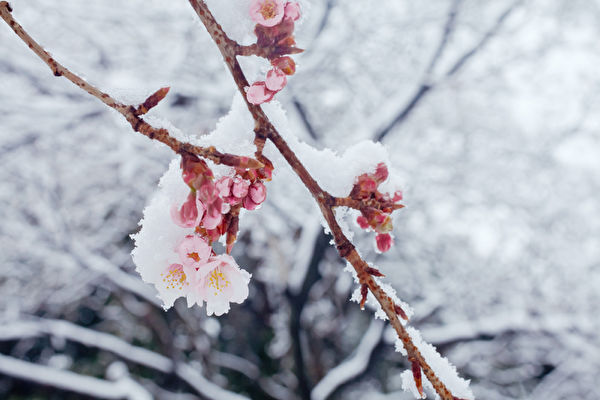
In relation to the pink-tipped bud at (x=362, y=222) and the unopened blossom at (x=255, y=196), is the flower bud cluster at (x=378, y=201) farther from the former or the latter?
the unopened blossom at (x=255, y=196)

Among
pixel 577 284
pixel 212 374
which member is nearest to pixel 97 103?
pixel 212 374

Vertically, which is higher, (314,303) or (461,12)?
(461,12)

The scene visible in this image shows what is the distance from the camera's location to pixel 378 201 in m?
0.85

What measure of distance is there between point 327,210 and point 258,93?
24 centimetres

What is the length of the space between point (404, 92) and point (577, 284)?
3.63 metres

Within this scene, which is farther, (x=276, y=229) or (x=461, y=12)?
(x=276, y=229)

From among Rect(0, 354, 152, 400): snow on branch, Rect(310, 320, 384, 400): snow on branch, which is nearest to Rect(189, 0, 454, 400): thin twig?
Rect(310, 320, 384, 400): snow on branch

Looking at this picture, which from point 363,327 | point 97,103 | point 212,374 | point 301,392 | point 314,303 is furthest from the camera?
point 363,327

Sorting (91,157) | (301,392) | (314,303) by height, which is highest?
(91,157)

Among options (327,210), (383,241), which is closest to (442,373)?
(383,241)

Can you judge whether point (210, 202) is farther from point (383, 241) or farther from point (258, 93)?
point (383, 241)

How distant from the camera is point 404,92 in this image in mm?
4773

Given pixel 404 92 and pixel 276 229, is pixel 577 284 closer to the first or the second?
pixel 404 92

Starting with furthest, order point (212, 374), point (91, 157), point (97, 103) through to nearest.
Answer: point (212, 374)
point (91, 157)
point (97, 103)
